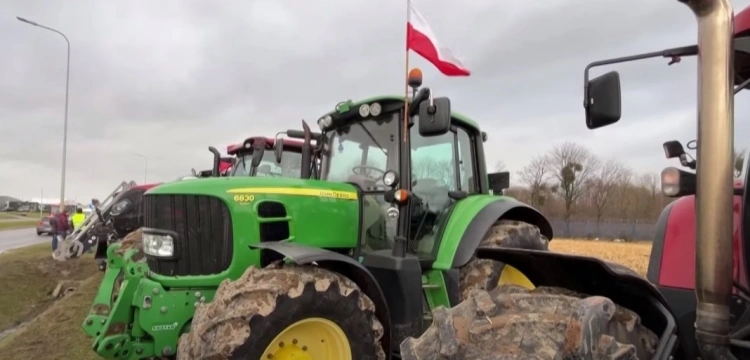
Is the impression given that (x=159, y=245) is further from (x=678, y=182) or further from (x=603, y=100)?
(x=678, y=182)

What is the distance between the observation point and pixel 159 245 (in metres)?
4.48

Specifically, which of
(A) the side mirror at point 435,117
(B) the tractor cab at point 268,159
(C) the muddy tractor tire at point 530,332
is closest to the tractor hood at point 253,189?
(A) the side mirror at point 435,117

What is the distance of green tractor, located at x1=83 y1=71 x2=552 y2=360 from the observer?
3.69 metres

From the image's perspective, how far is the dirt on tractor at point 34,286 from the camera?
388 inches

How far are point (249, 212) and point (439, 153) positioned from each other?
1.81 meters

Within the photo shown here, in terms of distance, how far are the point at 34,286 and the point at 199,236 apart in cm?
1073

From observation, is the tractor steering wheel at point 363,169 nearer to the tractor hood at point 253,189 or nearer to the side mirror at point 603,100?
the tractor hood at point 253,189

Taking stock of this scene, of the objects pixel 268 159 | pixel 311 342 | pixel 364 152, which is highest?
pixel 268 159

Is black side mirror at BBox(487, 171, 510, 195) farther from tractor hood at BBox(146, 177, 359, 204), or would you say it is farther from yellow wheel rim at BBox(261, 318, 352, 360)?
yellow wheel rim at BBox(261, 318, 352, 360)

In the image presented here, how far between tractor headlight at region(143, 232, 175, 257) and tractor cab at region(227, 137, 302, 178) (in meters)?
3.93

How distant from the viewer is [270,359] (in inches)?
144

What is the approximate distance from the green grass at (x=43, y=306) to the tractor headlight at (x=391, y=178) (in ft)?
13.7

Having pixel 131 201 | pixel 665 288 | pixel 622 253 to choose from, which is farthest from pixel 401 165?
pixel 622 253

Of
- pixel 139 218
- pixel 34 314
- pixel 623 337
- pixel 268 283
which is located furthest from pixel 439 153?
pixel 34 314
